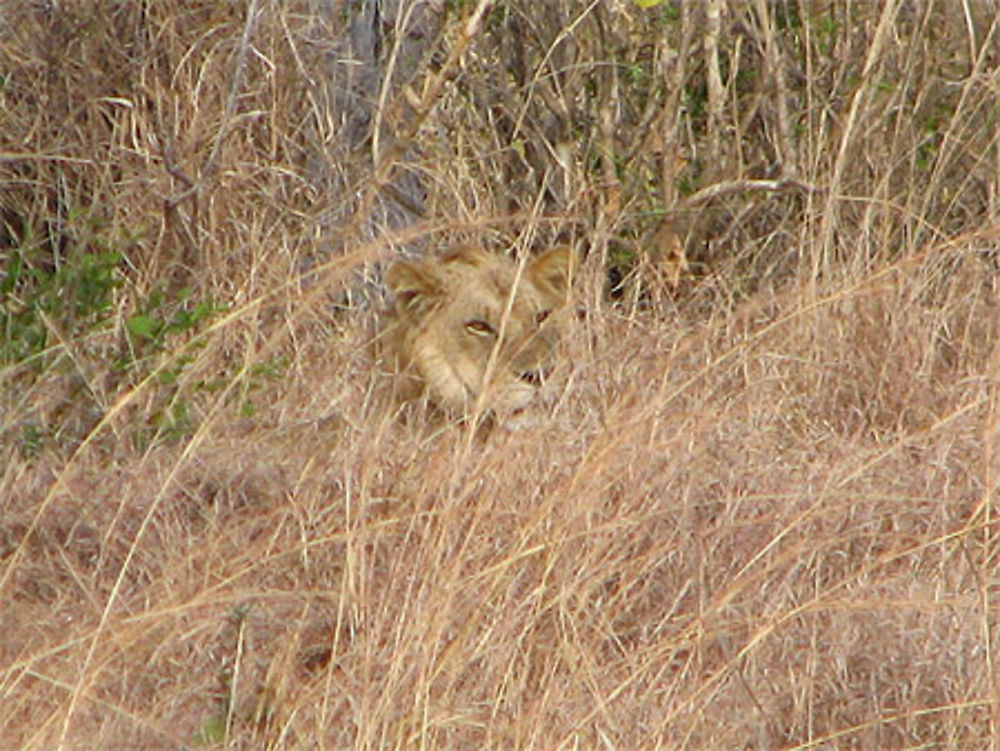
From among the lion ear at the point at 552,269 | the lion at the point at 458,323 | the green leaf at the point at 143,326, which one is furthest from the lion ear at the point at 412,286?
the green leaf at the point at 143,326

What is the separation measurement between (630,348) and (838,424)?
2.08ft

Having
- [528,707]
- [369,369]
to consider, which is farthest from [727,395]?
[528,707]

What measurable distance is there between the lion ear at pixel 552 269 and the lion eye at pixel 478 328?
228mm

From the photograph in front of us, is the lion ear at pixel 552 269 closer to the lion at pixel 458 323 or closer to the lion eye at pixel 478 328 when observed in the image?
the lion at pixel 458 323

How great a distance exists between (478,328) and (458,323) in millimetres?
54

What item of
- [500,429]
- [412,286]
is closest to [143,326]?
[412,286]

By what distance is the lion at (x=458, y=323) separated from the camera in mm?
5559

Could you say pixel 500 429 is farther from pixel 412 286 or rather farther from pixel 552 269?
pixel 552 269

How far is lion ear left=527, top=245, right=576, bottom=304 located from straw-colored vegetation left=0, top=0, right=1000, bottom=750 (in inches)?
4.8

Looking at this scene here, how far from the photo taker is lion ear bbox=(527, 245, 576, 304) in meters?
5.74

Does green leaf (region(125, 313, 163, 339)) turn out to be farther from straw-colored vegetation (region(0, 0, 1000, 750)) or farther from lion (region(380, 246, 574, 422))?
lion (region(380, 246, 574, 422))

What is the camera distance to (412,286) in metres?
5.63

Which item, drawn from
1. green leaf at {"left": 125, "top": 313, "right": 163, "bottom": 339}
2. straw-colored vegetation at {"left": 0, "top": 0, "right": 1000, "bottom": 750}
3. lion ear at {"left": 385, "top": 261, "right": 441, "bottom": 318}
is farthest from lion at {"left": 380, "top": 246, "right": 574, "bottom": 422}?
green leaf at {"left": 125, "top": 313, "right": 163, "bottom": 339}

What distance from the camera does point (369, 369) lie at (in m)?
5.86
